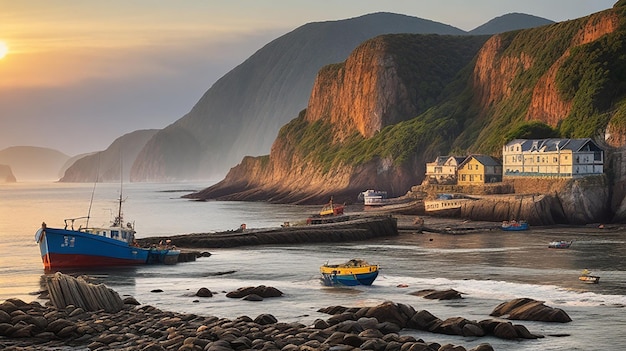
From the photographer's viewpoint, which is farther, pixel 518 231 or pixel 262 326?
pixel 518 231

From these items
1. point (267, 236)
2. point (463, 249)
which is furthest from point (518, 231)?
point (267, 236)

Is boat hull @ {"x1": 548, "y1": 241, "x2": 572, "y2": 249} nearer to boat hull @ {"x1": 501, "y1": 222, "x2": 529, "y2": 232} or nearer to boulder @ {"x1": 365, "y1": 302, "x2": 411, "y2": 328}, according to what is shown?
boat hull @ {"x1": 501, "y1": 222, "x2": 529, "y2": 232}

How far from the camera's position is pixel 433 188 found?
178250 mm

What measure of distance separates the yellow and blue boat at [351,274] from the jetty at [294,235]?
3879 cm

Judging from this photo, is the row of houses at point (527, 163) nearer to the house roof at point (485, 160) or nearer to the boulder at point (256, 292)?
the house roof at point (485, 160)

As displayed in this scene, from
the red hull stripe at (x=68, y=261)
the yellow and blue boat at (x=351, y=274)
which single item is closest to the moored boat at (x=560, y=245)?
the yellow and blue boat at (x=351, y=274)

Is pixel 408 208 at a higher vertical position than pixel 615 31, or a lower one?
lower

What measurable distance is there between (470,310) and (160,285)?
28091 millimetres

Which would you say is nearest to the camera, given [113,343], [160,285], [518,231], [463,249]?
[113,343]

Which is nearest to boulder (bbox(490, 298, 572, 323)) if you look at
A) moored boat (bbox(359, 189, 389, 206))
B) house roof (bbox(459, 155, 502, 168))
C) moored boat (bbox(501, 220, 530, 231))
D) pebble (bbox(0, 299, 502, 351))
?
pebble (bbox(0, 299, 502, 351))

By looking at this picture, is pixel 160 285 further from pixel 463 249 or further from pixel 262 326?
pixel 463 249

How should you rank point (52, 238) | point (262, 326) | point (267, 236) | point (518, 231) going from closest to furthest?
point (262, 326) → point (52, 238) → point (267, 236) → point (518, 231)

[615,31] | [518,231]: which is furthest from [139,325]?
[615,31]

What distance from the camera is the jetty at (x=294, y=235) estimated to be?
10650cm
